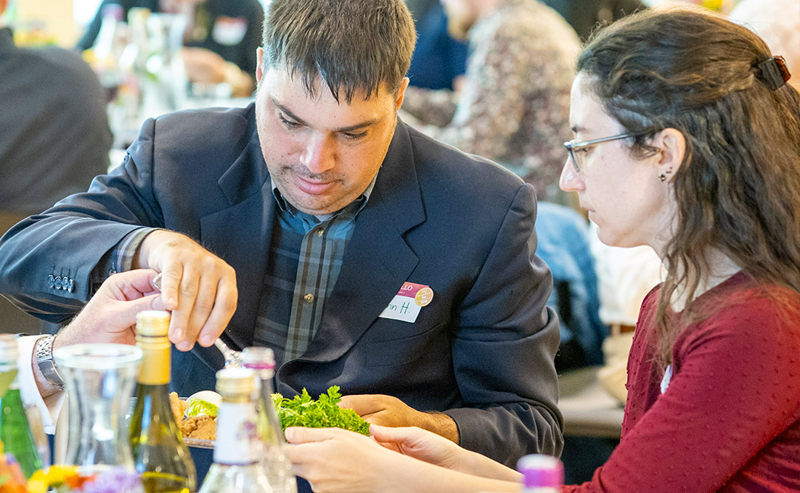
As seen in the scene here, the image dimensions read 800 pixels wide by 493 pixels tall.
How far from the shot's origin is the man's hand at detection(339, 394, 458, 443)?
1337 mm

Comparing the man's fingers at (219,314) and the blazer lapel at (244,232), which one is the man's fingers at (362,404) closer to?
the man's fingers at (219,314)

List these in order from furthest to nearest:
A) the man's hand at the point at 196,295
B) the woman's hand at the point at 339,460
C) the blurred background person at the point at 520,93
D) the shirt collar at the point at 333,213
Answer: the blurred background person at the point at 520,93, the shirt collar at the point at 333,213, the man's hand at the point at 196,295, the woman's hand at the point at 339,460

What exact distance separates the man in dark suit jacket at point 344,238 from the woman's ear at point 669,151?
1.47ft

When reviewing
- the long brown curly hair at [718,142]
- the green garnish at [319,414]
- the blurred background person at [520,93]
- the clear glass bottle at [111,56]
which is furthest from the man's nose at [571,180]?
the clear glass bottle at [111,56]

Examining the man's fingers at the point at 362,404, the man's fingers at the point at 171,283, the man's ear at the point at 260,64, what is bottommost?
the man's fingers at the point at 362,404

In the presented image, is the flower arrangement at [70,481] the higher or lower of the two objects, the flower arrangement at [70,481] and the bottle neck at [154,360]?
the lower

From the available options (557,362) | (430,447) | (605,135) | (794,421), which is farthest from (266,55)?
(557,362)

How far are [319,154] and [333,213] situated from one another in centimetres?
25

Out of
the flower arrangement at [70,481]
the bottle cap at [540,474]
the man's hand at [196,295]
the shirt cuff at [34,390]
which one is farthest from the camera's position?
the shirt cuff at [34,390]

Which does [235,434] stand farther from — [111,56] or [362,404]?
[111,56]

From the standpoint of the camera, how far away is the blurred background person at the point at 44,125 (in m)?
2.69

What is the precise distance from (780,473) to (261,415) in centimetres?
69

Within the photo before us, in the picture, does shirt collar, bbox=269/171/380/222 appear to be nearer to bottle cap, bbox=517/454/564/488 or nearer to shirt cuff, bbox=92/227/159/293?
shirt cuff, bbox=92/227/159/293

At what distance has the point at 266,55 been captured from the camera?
1541mm
